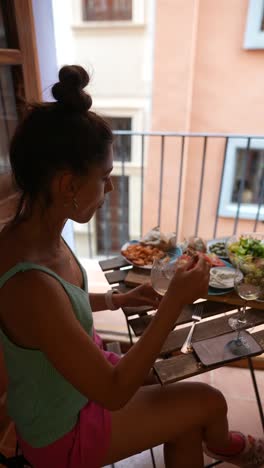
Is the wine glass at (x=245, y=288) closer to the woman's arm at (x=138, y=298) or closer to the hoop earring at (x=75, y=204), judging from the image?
the woman's arm at (x=138, y=298)

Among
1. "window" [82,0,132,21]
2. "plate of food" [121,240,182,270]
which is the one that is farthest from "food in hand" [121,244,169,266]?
"window" [82,0,132,21]

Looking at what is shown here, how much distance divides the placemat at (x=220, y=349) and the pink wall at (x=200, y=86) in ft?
10.8

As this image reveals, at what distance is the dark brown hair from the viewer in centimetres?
64

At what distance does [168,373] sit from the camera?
0.86m

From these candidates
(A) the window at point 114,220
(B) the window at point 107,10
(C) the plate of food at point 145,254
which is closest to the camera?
(C) the plate of food at point 145,254

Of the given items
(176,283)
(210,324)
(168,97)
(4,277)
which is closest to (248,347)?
(210,324)

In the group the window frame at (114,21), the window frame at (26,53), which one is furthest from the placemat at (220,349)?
the window frame at (114,21)

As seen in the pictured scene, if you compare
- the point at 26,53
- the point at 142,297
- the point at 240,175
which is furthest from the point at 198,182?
the point at 142,297

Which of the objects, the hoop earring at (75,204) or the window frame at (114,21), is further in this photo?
the window frame at (114,21)

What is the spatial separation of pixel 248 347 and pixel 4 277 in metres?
0.70

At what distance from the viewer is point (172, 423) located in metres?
0.80

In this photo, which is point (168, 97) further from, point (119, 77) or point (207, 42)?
point (119, 77)

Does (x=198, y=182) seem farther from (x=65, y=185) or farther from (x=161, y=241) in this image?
(x=65, y=185)

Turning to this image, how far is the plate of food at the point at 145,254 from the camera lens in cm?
118
